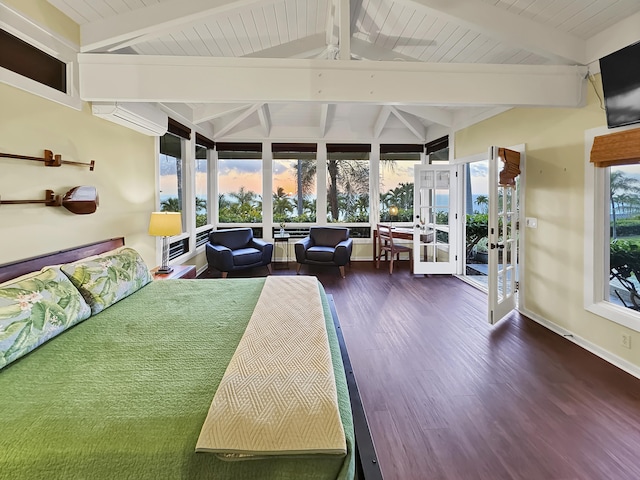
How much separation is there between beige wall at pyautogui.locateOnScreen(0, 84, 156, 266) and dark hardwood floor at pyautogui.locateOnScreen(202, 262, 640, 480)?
250 cm

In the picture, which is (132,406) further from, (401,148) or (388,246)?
(401,148)

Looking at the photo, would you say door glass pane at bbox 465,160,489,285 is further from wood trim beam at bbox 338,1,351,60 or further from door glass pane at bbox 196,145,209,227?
door glass pane at bbox 196,145,209,227

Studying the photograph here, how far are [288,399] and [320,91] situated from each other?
2534mm

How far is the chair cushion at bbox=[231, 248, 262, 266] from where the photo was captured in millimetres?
5551

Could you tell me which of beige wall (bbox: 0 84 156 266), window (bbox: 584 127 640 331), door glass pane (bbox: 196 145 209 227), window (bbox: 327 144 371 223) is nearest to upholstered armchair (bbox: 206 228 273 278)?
door glass pane (bbox: 196 145 209 227)

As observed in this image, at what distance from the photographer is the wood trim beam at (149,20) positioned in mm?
2689

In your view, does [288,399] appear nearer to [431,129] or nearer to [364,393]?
[364,393]

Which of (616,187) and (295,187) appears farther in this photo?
(295,187)

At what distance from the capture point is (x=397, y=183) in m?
7.22

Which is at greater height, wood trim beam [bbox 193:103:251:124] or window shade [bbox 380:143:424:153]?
wood trim beam [bbox 193:103:251:124]

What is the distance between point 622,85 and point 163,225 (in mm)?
4316

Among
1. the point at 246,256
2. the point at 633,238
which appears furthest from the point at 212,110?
the point at 633,238

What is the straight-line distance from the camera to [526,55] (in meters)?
3.44

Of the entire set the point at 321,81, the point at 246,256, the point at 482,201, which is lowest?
the point at 246,256
